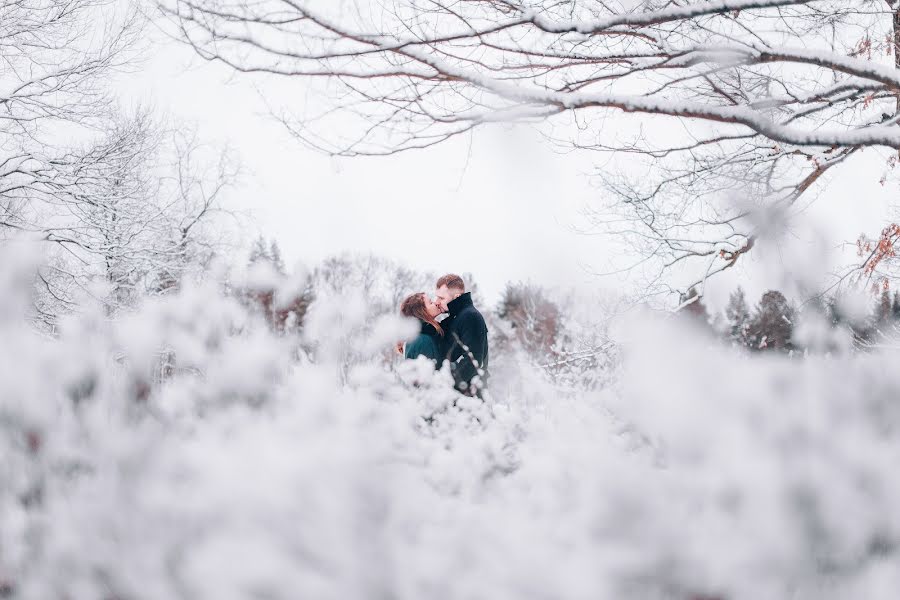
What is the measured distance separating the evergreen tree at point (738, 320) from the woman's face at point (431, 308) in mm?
2081

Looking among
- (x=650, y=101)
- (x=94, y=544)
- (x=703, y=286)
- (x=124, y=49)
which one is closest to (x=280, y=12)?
(x=650, y=101)

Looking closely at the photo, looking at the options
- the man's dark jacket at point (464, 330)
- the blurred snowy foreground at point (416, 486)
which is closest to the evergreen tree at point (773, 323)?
the man's dark jacket at point (464, 330)

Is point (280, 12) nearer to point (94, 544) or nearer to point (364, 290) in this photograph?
point (364, 290)

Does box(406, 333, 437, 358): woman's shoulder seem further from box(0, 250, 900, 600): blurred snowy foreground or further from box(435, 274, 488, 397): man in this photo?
box(0, 250, 900, 600): blurred snowy foreground

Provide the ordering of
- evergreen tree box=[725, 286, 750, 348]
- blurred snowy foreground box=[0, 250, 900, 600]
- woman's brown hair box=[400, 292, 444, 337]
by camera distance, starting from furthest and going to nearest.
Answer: woman's brown hair box=[400, 292, 444, 337], evergreen tree box=[725, 286, 750, 348], blurred snowy foreground box=[0, 250, 900, 600]

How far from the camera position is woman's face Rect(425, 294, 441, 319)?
15.0 feet

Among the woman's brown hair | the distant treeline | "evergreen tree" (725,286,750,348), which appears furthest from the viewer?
the woman's brown hair

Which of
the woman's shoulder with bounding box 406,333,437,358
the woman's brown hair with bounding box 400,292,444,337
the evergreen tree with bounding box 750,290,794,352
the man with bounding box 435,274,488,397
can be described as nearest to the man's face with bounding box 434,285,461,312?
the man with bounding box 435,274,488,397

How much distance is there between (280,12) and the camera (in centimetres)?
348

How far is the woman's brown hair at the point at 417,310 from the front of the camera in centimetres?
450

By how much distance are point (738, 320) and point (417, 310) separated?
126 inches

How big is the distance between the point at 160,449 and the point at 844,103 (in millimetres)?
7176

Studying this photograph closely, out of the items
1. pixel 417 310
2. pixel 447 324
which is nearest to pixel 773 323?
pixel 447 324

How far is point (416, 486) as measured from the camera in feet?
4.50
